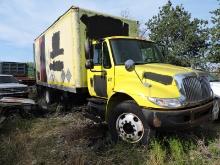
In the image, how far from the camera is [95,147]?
7141 mm

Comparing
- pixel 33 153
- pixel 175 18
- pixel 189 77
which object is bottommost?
pixel 33 153

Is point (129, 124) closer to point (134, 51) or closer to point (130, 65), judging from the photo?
point (130, 65)

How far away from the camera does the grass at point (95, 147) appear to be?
625 centimetres

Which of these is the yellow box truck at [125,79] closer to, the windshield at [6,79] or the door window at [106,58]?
the door window at [106,58]

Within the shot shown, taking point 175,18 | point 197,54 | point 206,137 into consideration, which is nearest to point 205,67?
point 197,54

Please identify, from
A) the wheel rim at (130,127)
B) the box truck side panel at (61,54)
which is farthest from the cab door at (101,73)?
the wheel rim at (130,127)

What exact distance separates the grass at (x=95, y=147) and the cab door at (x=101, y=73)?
3.43 feet

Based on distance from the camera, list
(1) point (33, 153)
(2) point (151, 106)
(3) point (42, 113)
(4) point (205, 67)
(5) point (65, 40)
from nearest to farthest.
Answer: (2) point (151, 106) < (1) point (33, 153) < (5) point (65, 40) < (3) point (42, 113) < (4) point (205, 67)

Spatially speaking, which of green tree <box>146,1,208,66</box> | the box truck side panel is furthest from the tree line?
the box truck side panel

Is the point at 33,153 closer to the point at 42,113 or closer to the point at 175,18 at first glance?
the point at 42,113

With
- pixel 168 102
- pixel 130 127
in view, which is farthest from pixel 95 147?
pixel 168 102

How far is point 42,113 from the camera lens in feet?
37.5

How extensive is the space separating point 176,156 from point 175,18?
748 inches

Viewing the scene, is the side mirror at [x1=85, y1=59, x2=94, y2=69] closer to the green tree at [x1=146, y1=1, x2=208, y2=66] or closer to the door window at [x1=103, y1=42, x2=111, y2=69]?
the door window at [x1=103, y1=42, x2=111, y2=69]
